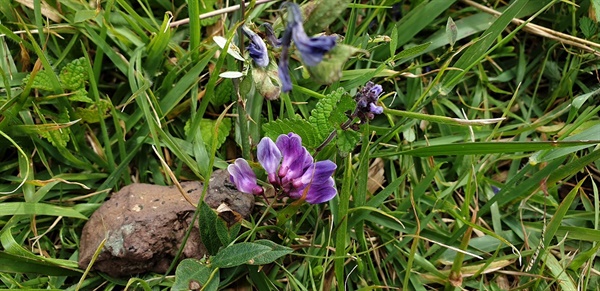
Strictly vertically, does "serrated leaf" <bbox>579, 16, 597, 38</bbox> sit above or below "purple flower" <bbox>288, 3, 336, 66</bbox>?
below

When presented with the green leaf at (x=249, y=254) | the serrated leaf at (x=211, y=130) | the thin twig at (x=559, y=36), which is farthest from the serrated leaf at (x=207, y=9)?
the thin twig at (x=559, y=36)

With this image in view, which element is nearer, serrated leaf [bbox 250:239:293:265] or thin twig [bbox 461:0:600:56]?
serrated leaf [bbox 250:239:293:265]

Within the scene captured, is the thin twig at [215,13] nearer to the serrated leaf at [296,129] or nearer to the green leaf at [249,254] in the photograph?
the serrated leaf at [296,129]

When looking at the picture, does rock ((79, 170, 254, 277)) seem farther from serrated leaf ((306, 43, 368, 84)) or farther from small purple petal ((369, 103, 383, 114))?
serrated leaf ((306, 43, 368, 84))

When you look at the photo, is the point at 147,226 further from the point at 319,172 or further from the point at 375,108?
the point at 375,108

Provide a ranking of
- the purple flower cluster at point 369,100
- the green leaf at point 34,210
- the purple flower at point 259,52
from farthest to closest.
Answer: the green leaf at point 34,210 < the purple flower cluster at point 369,100 < the purple flower at point 259,52

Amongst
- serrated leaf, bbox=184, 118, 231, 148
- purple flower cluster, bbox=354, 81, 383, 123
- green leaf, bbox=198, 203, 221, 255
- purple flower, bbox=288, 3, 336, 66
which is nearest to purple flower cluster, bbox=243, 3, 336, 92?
purple flower, bbox=288, 3, 336, 66

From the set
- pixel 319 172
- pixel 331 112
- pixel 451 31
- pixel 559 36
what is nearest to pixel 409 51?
pixel 451 31
